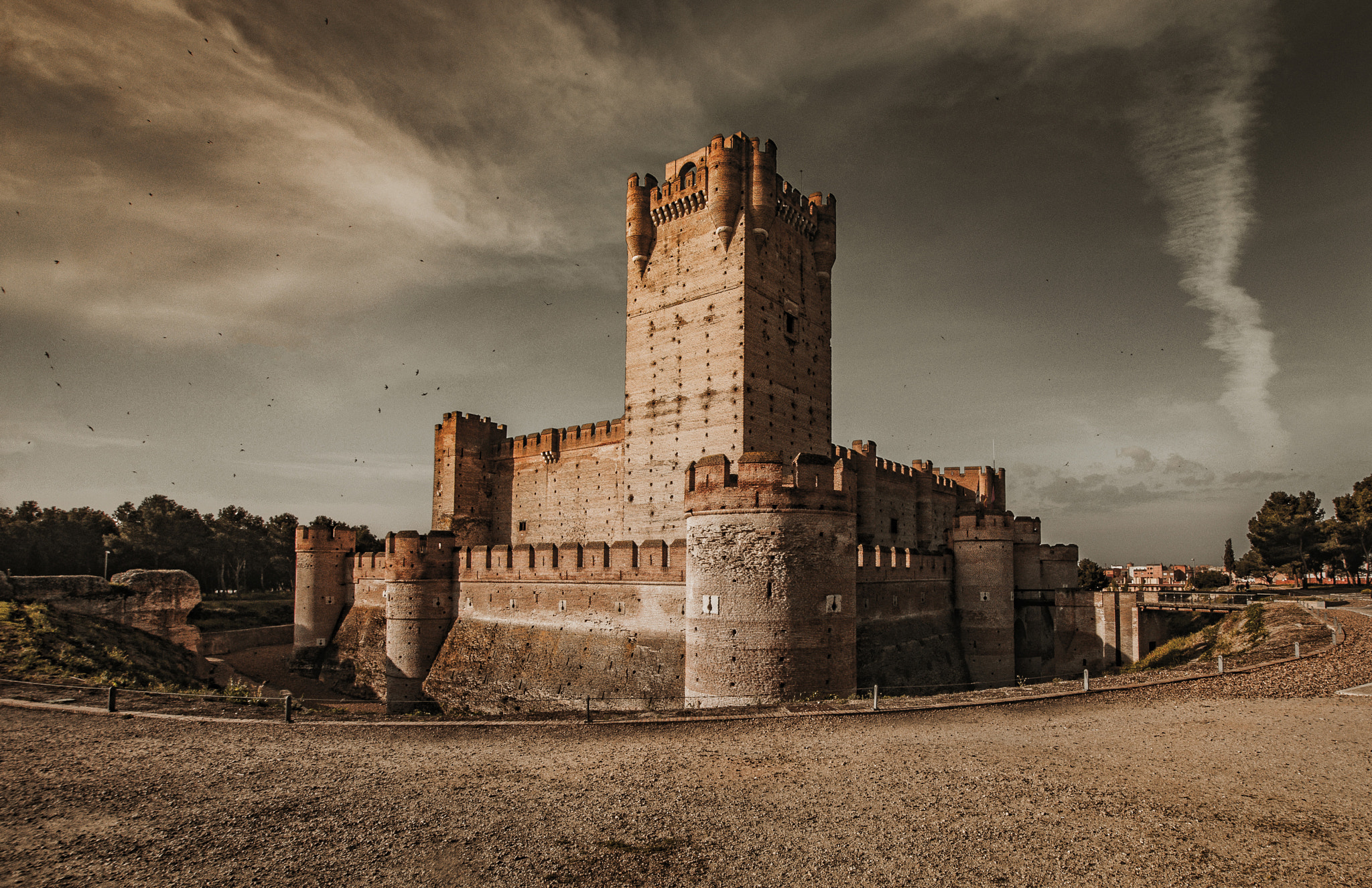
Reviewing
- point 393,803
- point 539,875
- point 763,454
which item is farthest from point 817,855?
point 763,454

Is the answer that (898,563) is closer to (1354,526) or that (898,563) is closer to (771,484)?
(771,484)

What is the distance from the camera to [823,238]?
30156 mm

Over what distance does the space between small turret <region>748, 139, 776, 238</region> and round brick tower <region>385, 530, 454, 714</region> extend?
681 inches

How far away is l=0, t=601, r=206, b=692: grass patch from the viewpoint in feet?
47.7

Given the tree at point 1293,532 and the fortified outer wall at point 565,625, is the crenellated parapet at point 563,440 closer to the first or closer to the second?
A: the fortified outer wall at point 565,625

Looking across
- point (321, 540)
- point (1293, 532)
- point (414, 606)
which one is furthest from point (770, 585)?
point (1293, 532)

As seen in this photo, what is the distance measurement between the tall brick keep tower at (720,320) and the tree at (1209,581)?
40089mm

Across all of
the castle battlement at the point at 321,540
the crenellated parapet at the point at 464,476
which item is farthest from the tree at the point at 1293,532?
the castle battlement at the point at 321,540

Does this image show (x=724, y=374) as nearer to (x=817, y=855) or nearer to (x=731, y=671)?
(x=731, y=671)

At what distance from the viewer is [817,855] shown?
20.9ft

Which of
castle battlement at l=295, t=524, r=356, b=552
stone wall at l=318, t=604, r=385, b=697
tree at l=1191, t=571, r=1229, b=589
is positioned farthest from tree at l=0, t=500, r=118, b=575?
Result: tree at l=1191, t=571, r=1229, b=589

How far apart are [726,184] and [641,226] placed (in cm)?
460

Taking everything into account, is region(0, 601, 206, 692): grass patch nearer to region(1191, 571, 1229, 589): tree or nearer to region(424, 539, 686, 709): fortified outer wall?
region(424, 539, 686, 709): fortified outer wall

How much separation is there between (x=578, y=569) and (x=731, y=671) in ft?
31.2
